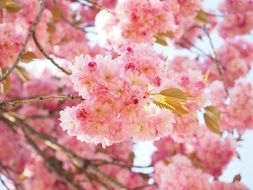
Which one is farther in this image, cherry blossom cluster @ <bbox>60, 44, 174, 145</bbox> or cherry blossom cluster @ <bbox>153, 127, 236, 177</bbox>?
cherry blossom cluster @ <bbox>153, 127, 236, 177</bbox>

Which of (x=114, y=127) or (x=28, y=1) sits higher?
(x=28, y=1)

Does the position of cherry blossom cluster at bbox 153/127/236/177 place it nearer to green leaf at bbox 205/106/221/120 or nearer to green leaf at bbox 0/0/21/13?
green leaf at bbox 205/106/221/120

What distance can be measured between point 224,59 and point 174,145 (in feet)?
3.04

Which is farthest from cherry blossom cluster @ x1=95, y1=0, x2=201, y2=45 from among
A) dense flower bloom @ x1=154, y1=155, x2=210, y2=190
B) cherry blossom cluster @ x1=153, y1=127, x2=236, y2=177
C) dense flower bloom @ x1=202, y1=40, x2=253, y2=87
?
dense flower bloom @ x1=202, y1=40, x2=253, y2=87

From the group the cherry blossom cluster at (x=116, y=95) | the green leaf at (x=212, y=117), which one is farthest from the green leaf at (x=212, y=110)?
the cherry blossom cluster at (x=116, y=95)

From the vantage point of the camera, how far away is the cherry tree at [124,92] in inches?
67.4

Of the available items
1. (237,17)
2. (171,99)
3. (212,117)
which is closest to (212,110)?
(212,117)

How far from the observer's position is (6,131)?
5.44 m

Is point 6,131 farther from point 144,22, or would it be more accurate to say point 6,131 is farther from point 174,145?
point 144,22

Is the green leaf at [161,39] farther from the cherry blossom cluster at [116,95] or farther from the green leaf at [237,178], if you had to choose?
the cherry blossom cluster at [116,95]

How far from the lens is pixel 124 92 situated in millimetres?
1651

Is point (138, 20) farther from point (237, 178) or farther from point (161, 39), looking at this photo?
point (237, 178)

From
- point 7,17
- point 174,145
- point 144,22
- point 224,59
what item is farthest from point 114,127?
point 224,59

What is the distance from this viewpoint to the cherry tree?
1711 mm
